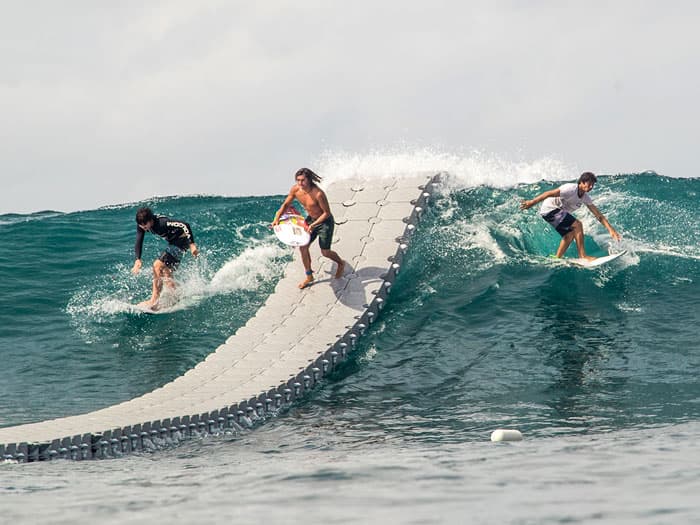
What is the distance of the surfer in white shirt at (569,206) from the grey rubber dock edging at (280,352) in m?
2.16

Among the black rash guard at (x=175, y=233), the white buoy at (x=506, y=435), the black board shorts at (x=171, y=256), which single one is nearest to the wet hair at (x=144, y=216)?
the black rash guard at (x=175, y=233)

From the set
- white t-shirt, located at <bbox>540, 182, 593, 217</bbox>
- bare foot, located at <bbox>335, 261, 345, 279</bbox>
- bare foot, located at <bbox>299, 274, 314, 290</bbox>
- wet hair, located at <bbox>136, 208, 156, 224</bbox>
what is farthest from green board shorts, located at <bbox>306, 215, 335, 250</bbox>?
white t-shirt, located at <bbox>540, 182, 593, 217</bbox>

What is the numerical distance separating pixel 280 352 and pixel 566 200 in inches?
208

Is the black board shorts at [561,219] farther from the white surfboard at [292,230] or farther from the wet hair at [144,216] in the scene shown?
the wet hair at [144,216]

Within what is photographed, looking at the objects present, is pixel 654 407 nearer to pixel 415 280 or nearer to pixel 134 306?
pixel 415 280

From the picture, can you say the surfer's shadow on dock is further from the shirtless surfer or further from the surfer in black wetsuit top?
the surfer in black wetsuit top

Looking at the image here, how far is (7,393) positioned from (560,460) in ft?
26.6

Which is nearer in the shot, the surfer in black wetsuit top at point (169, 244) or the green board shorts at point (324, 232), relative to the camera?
Answer: the green board shorts at point (324, 232)

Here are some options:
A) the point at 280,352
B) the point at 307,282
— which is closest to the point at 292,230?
the point at 307,282

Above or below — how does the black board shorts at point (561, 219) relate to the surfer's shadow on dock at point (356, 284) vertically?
above

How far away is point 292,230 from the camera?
556 inches

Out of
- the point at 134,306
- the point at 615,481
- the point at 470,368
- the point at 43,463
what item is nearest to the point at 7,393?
the point at 134,306

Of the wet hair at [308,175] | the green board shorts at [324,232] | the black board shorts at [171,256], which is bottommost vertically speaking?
the black board shorts at [171,256]

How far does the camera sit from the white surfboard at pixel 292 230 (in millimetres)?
14031
